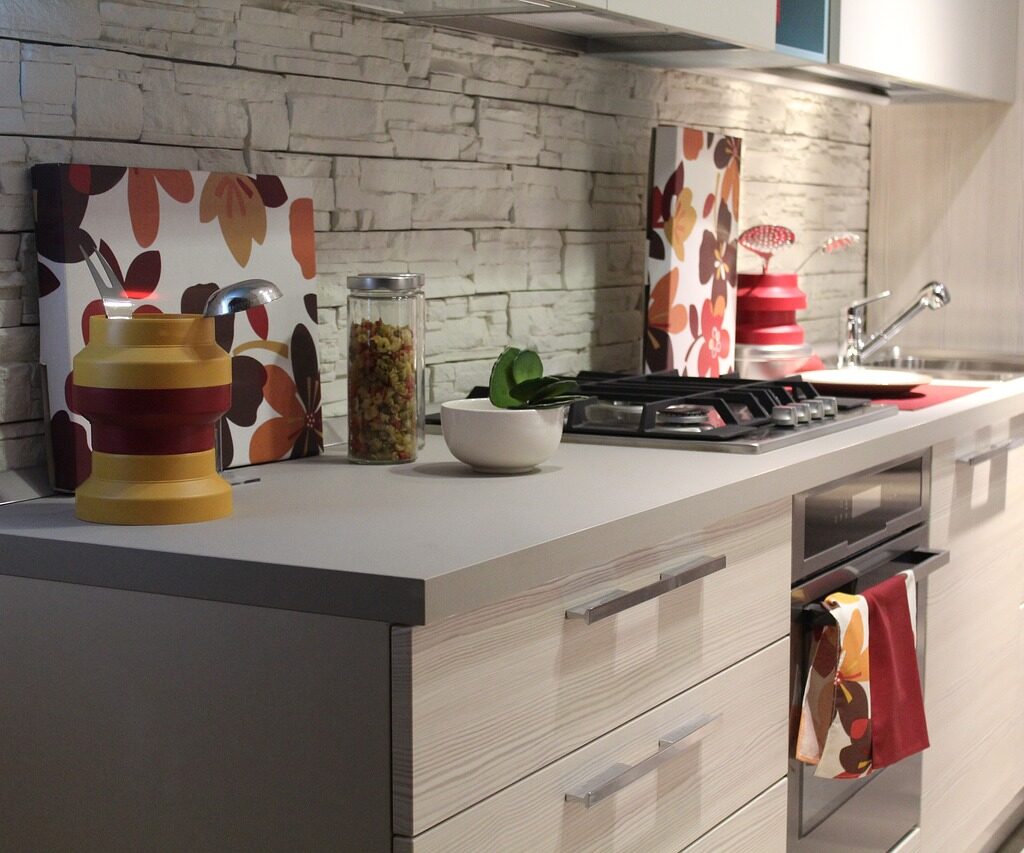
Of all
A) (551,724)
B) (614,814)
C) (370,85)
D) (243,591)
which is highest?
(370,85)

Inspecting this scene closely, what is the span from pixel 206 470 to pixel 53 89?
0.53 metres

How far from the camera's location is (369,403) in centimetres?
190

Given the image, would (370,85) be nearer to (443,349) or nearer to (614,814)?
(443,349)

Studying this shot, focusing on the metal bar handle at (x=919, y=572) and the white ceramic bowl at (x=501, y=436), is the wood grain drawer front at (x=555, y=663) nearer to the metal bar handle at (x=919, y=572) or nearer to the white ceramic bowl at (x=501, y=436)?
the metal bar handle at (x=919, y=572)

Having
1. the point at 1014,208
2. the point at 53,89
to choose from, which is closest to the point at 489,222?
the point at 53,89

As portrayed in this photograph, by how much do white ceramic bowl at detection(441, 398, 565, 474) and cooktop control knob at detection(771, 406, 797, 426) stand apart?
465 mm

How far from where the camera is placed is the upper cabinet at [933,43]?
2805 mm

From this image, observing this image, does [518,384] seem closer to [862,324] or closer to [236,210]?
[236,210]

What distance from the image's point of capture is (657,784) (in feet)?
5.35

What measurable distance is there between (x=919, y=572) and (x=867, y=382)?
0.60 m

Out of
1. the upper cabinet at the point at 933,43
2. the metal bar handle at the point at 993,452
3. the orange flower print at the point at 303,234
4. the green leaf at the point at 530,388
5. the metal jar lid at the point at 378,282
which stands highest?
the upper cabinet at the point at 933,43

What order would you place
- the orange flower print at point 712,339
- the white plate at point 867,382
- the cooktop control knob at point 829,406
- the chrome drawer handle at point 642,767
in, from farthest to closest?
the orange flower print at point 712,339, the white plate at point 867,382, the cooktop control knob at point 829,406, the chrome drawer handle at point 642,767

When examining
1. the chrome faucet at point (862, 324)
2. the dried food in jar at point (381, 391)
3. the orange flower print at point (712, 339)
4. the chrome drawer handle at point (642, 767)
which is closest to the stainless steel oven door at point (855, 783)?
the chrome drawer handle at point (642, 767)

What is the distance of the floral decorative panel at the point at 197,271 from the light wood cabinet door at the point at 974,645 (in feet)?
3.80
